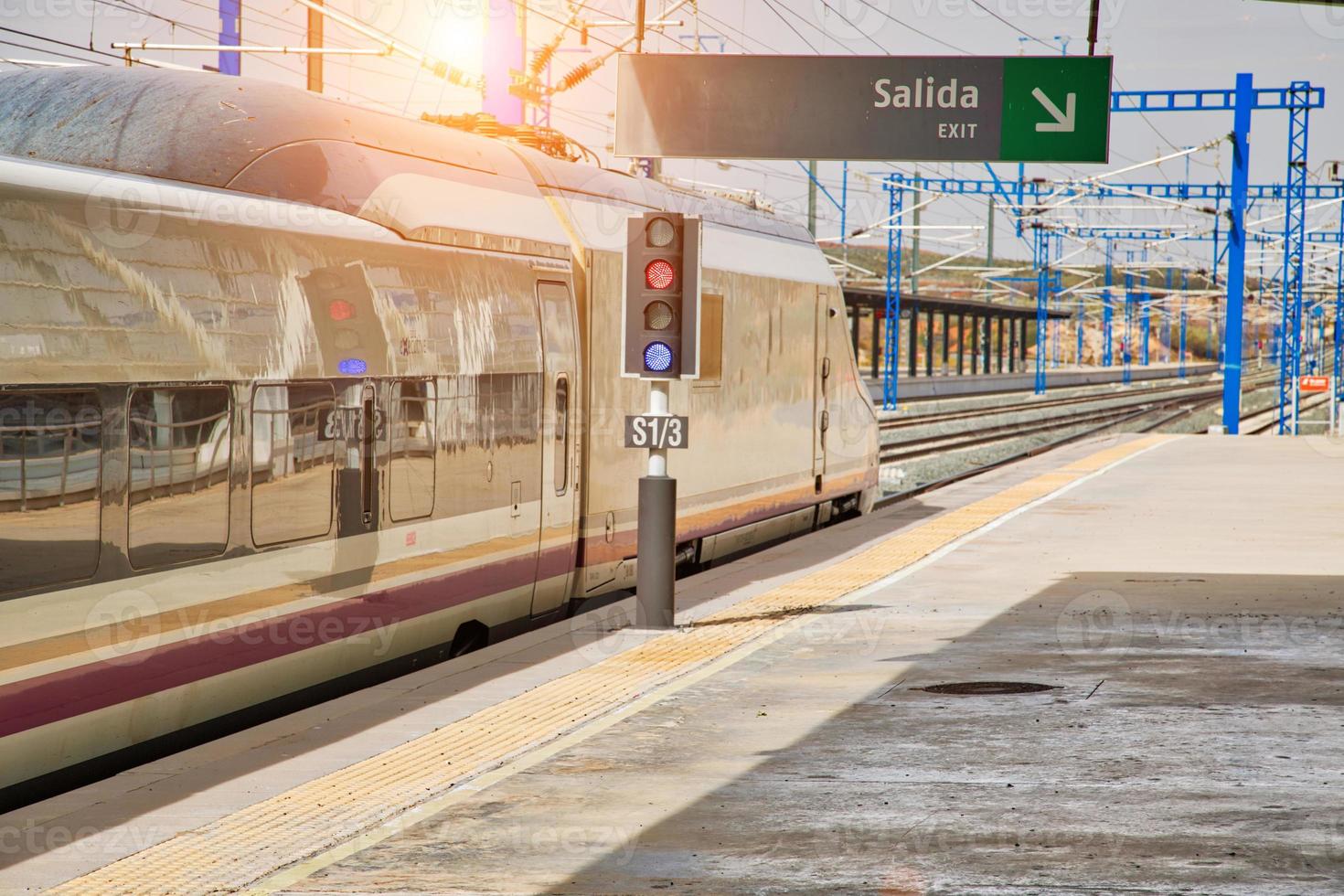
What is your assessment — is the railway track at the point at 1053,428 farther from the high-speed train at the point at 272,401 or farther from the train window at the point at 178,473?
the train window at the point at 178,473

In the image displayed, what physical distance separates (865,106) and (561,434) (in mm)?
4303

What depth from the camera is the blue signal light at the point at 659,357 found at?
440 inches

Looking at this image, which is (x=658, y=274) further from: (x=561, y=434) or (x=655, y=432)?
(x=561, y=434)

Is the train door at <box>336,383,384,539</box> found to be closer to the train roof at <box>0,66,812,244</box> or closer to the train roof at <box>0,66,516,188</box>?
the train roof at <box>0,66,812,244</box>

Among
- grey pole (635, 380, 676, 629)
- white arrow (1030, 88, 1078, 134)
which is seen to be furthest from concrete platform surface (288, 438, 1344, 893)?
white arrow (1030, 88, 1078, 134)

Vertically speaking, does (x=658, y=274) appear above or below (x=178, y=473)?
Result: above

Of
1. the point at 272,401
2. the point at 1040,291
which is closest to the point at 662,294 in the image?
the point at 272,401

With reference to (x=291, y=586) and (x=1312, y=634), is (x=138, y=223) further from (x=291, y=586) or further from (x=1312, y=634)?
(x=1312, y=634)

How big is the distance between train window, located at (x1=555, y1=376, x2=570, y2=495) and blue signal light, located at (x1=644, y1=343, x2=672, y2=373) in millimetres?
869

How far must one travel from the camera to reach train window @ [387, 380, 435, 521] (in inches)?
373

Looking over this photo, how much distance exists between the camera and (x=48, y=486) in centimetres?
656

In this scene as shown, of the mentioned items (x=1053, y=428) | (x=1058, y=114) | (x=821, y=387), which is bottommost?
(x=1053, y=428)

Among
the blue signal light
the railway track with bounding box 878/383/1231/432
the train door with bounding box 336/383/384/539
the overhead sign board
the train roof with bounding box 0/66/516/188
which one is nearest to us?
the train roof with bounding box 0/66/516/188

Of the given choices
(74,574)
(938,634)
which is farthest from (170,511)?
(938,634)
